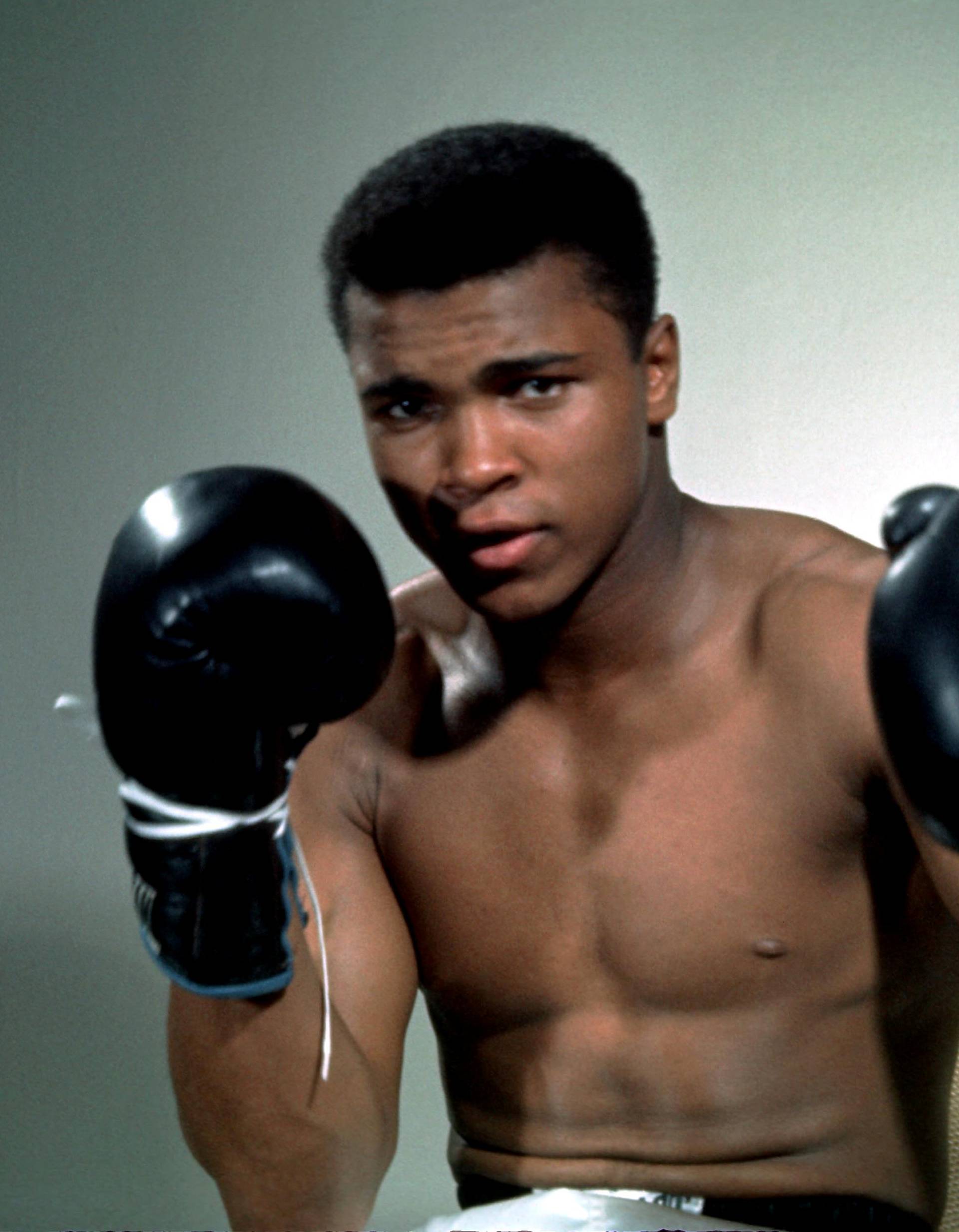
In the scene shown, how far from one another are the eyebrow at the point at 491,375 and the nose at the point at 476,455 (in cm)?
2

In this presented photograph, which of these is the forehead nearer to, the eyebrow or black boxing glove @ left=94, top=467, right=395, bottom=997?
the eyebrow

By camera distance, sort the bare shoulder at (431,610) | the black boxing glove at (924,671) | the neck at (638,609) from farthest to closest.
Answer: the bare shoulder at (431,610)
the neck at (638,609)
the black boxing glove at (924,671)

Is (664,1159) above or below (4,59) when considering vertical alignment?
below

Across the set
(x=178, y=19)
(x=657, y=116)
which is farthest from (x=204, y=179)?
(x=657, y=116)

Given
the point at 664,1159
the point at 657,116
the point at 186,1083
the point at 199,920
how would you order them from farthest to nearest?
the point at 657,116 < the point at 664,1159 < the point at 186,1083 < the point at 199,920

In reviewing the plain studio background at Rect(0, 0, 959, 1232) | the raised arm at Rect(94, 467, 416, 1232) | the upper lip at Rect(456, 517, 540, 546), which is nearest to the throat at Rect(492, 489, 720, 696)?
the upper lip at Rect(456, 517, 540, 546)

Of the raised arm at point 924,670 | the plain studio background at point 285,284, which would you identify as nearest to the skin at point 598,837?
the raised arm at point 924,670

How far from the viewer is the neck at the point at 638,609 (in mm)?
1204

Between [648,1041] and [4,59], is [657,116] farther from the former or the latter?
[648,1041]

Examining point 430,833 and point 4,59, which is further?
point 4,59

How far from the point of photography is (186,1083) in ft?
3.72

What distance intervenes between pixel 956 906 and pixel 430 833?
416 mm

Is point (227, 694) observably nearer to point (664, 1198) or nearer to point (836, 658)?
point (836, 658)

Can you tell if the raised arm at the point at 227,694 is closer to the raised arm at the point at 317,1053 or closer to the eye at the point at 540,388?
the raised arm at the point at 317,1053
